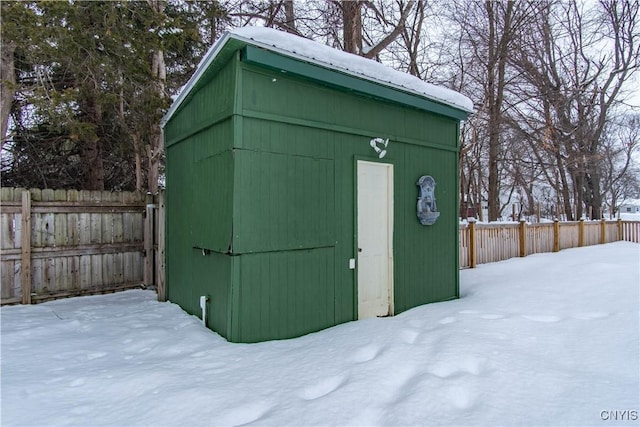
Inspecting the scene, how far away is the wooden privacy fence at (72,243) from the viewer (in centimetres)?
504

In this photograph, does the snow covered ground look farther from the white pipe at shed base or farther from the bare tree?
the bare tree

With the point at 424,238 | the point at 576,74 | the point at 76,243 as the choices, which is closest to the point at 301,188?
the point at 424,238

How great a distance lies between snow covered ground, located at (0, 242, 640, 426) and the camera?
2.16 metres

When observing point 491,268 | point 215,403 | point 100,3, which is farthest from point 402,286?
point 100,3

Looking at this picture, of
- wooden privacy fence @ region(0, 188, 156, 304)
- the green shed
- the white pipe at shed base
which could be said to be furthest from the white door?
wooden privacy fence @ region(0, 188, 156, 304)

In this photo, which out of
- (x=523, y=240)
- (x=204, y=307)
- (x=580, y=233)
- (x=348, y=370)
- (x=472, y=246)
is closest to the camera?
(x=348, y=370)

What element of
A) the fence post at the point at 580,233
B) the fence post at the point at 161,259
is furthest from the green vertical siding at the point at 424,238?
the fence post at the point at 580,233

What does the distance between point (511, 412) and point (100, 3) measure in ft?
24.1

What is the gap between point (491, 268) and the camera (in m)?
7.78

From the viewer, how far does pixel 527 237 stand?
9812mm

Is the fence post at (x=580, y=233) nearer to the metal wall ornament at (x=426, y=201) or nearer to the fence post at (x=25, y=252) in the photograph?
the metal wall ornament at (x=426, y=201)

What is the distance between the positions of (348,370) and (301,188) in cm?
182

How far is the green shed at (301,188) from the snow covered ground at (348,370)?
404 mm

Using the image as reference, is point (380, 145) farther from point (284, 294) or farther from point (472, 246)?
point (472, 246)
